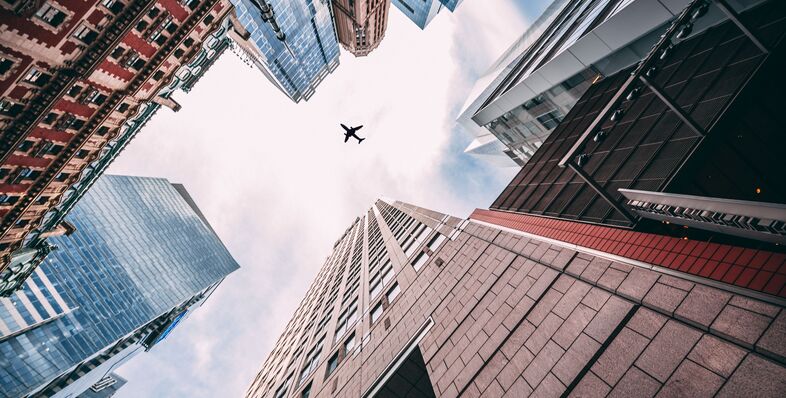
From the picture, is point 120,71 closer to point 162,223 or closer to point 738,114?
point 738,114

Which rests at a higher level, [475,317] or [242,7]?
[242,7]

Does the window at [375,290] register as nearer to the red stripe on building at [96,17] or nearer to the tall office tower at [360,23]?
the red stripe on building at [96,17]

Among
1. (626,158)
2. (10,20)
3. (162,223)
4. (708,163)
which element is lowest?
(708,163)

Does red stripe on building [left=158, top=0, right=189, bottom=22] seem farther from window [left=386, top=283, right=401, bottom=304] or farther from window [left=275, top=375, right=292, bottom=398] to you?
window [left=275, top=375, right=292, bottom=398]

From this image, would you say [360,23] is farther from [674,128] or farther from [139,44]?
[674,128]

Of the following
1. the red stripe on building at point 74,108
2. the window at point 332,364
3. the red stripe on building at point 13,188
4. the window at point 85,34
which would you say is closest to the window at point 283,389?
the window at point 332,364

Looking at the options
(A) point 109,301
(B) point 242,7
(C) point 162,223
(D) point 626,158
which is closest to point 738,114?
(D) point 626,158

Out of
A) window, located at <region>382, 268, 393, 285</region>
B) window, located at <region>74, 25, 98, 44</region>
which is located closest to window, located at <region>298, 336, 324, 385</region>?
window, located at <region>382, 268, 393, 285</region>

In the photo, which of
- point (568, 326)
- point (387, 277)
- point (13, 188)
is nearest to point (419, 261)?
point (387, 277)
